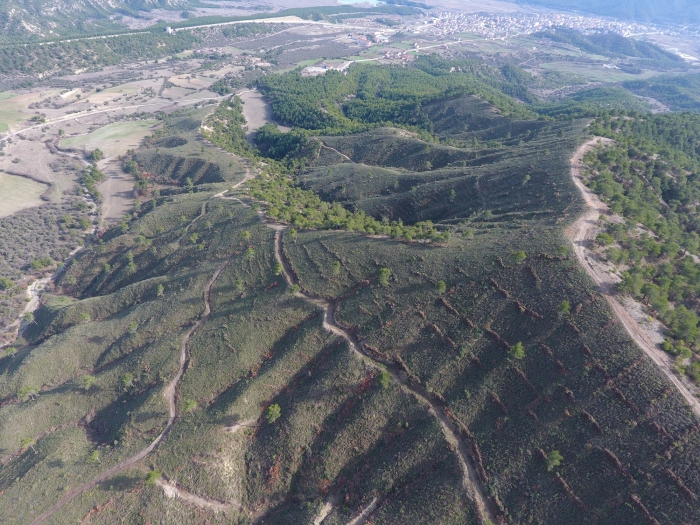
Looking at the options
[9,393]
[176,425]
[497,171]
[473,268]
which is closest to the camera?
[176,425]

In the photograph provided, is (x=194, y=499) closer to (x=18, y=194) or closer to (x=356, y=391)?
(x=356, y=391)

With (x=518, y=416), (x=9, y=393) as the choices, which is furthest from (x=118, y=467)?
(x=518, y=416)

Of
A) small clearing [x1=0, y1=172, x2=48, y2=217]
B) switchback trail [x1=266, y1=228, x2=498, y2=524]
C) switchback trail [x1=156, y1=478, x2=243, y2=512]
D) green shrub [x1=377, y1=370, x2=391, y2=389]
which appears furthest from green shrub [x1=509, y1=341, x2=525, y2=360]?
small clearing [x1=0, y1=172, x2=48, y2=217]

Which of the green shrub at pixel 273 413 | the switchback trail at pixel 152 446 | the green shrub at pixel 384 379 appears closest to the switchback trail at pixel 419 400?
the green shrub at pixel 384 379

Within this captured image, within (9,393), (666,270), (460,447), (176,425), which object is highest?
Result: (666,270)

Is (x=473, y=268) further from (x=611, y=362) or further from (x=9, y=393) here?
(x=9, y=393)

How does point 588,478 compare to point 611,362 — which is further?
point 611,362

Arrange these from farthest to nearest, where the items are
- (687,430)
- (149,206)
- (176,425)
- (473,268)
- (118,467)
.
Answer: (149,206)
(473,268)
(176,425)
(118,467)
(687,430)

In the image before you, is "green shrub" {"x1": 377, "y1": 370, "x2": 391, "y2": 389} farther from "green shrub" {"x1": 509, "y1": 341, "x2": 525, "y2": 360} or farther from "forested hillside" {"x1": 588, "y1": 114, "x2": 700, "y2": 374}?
"forested hillside" {"x1": 588, "y1": 114, "x2": 700, "y2": 374}
